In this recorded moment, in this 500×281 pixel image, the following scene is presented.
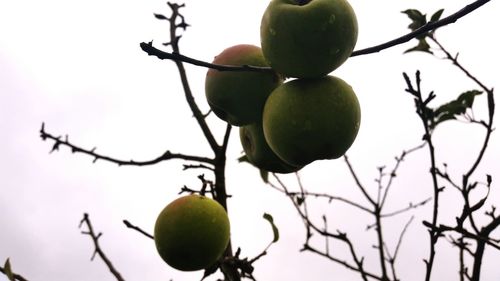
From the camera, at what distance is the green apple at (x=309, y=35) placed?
1277mm

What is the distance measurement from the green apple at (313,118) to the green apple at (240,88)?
0.58 feet

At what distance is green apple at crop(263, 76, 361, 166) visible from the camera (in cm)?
136

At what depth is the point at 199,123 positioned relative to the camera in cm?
236

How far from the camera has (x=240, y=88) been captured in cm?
162

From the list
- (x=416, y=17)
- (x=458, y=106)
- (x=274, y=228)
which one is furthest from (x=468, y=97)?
(x=274, y=228)

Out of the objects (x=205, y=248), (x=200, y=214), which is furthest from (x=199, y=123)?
(x=205, y=248)

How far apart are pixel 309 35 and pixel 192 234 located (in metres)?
1.01

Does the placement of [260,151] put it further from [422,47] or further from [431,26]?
[422,47]

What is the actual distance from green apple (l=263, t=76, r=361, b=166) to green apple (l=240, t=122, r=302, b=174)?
0.25 meters

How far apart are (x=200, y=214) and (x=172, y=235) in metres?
0.14

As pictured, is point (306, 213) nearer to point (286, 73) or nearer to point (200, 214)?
point (200, 214)

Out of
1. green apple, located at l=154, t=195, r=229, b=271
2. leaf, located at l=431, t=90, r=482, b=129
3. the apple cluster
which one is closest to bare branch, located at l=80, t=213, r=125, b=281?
green apple, located at l=154, t=195, r=229, b=271

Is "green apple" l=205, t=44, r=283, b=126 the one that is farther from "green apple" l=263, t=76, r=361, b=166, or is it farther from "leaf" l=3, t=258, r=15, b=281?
"leaf" l=3, t=258, r=15, b=281

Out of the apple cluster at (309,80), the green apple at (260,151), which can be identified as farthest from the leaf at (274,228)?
the apple cluster at (309,80)
